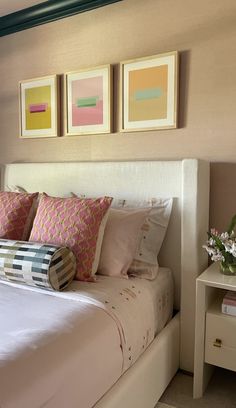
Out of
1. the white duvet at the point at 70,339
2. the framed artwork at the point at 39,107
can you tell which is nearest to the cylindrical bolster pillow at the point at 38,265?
the white duvet at the point at 70,339

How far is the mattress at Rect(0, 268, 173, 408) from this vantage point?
0.98 metres

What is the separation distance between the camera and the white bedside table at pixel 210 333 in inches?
63.4

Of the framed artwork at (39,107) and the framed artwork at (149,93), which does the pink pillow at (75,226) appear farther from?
the framed artwork at (39,107)

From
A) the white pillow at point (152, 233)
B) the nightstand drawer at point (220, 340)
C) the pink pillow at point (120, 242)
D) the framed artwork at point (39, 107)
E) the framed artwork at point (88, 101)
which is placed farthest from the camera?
the framed artwork at point (39, 107)

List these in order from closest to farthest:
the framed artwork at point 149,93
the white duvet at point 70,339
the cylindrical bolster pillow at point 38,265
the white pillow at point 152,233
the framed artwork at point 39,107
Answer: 1. the white duvet at point 70,339
2. the cylindrical bolster pillow at point 38,265
3. the white pillow at point 152,233
4. the framed artwork at point 149,93
5. the framed artwork at point 39,107

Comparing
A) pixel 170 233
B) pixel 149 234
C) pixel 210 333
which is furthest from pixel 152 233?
pixel 210 333

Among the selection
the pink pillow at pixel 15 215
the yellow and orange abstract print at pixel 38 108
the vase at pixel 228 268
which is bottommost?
the vase at pixel 228 268

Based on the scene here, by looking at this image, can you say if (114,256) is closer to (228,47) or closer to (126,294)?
(126,294)

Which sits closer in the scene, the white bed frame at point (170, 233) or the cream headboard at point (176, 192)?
the white bed frame at point (170, 233)

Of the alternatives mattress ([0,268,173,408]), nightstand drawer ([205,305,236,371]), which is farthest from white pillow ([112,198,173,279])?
nightstand drawer ([205,305,236,371])

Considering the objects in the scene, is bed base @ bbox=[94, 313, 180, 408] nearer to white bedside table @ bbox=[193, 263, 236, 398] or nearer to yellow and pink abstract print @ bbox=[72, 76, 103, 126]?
white bedside table @ bbox=[193, 263, 236, 398]

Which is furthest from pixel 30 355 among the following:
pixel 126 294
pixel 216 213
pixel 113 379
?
pixel 216 213

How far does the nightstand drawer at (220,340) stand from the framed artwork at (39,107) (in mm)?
1720

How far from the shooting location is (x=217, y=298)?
1854 millimetres
